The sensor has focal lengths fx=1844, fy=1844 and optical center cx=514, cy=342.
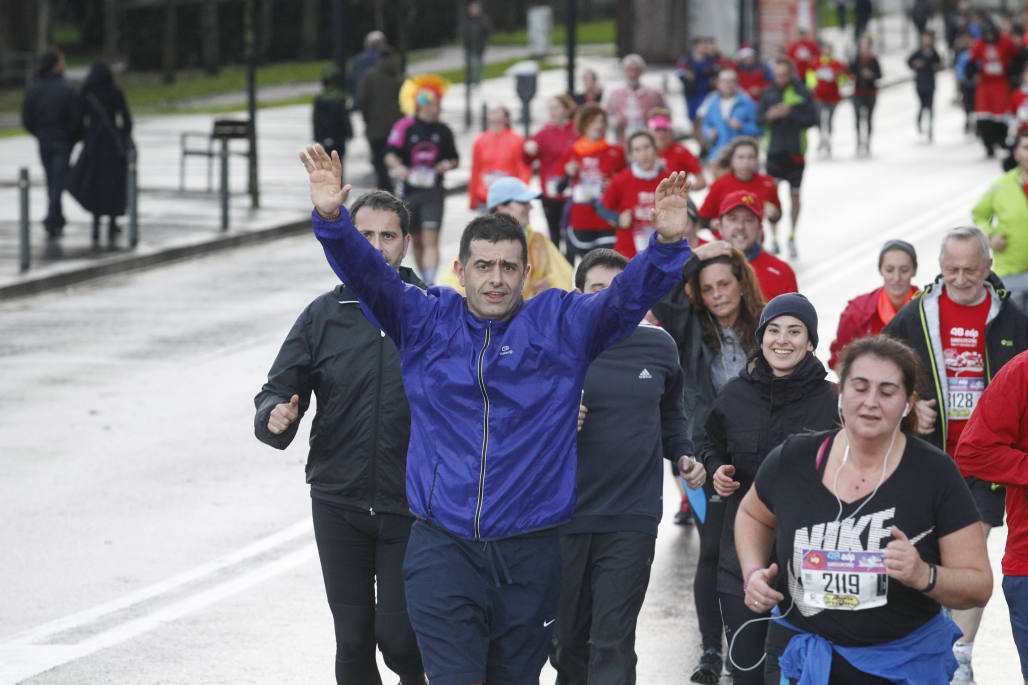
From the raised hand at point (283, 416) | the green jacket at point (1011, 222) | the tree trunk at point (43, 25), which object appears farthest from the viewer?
the tree trunk at point (43, 25)

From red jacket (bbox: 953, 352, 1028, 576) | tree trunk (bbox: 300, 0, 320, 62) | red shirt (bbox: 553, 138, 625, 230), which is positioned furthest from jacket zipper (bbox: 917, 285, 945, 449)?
tree trunk (bbox: 300, 0, 320, 62)

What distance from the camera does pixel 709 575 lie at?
7633 millimetres

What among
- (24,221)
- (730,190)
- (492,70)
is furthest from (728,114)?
(492,70)

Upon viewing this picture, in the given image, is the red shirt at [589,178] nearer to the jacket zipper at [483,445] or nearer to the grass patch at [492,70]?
the jacket zipper at [483,445]

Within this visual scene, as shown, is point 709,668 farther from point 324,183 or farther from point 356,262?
point 324,183

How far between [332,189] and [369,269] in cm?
29

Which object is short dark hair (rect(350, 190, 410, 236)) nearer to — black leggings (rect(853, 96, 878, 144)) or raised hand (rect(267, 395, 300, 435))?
raised hand (rect(267, 395, 300, 435))

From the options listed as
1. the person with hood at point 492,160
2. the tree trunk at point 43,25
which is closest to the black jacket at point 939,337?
the person with hood at point 492,160

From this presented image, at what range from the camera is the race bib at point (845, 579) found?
4988 millimetres

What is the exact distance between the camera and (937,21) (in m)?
71.2

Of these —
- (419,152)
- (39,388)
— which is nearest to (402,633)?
(39,388)

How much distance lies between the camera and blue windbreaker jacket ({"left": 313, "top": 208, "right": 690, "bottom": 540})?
18.1 feet

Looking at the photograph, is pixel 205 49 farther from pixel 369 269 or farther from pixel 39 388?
pixel 369 269

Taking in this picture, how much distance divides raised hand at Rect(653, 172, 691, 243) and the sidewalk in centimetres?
1355
